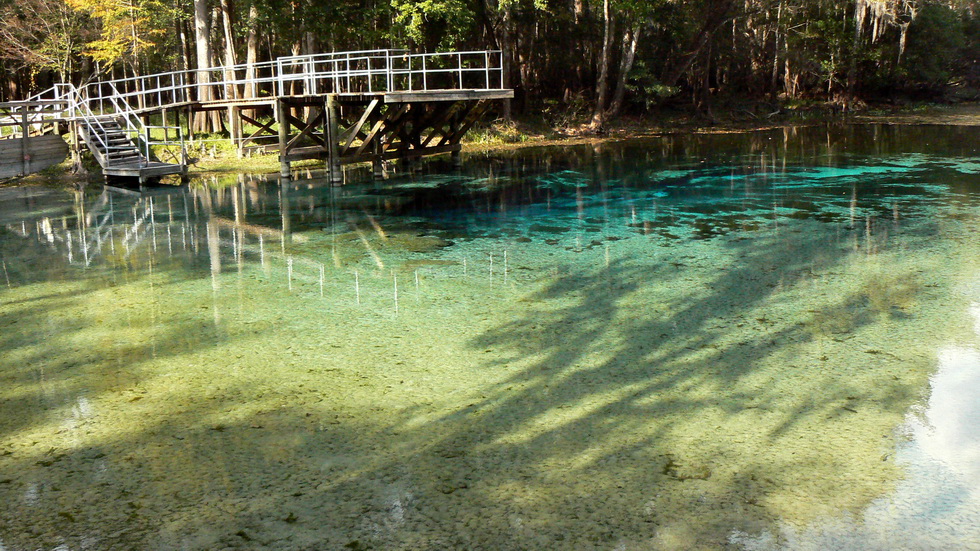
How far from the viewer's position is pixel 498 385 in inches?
257

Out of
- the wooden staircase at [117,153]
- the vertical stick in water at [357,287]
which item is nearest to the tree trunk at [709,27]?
the wooden staircase at [117,153]

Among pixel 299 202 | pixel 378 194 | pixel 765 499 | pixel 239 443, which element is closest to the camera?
pixel 765 499

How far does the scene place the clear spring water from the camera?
4.61m

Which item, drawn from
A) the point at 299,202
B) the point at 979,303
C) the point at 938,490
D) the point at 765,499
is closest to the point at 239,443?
the point at 765,499

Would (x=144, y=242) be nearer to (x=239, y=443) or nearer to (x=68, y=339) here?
(x=68, y=339)

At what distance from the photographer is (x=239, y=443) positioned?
5578mm

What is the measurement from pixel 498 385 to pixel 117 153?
60.3 ft

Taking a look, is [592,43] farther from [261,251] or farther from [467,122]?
[261,251]

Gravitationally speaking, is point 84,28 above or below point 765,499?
above

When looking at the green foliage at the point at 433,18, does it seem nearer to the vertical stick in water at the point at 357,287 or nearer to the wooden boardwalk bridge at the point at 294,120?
the wooden boardwalk bridge at the point at 294,120

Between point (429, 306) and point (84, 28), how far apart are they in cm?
3462

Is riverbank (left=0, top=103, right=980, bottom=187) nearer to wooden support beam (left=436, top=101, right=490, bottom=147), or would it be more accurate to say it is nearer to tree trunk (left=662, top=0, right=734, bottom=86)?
tree trunk (left=662, top=0, right=734, bottom=86)

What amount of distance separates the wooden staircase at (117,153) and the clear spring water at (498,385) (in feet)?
21.7

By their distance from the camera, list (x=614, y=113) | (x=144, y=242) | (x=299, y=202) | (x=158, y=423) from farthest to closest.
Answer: (x=614, y=113) < (x=299, y=202) < (x=144, y=242) < (x=158, y=423)
